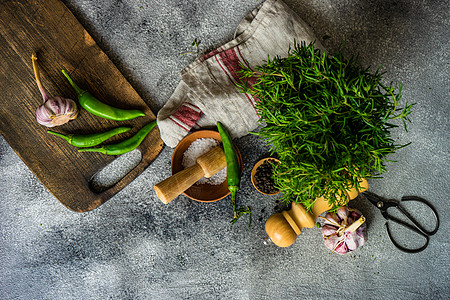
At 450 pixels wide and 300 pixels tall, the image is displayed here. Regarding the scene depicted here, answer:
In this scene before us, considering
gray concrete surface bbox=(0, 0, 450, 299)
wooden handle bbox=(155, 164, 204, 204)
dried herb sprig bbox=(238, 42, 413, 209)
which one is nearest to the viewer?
dried herb sprig bbox=(238, 42, 413, 209)

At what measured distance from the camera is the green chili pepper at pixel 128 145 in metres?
1.19

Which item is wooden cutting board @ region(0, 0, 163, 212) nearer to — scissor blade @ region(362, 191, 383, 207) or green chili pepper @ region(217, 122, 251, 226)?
green chili pepper @ region(217, 122, 251, 226)

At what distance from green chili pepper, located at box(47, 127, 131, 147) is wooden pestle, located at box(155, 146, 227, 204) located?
0.31 m

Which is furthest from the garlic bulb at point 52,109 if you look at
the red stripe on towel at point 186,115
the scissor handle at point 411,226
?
the scissor handle at point 411,226

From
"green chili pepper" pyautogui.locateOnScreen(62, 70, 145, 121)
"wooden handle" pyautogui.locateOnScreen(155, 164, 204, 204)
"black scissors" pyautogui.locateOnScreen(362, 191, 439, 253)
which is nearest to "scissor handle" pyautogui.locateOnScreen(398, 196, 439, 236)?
"black scissors" pyautogui.locateOnScreen(362, 191, 439, 253)

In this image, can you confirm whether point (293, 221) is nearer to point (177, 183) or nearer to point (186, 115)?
point (177, 183)

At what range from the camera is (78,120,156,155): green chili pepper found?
3.91 feet

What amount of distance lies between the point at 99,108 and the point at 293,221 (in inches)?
36.9

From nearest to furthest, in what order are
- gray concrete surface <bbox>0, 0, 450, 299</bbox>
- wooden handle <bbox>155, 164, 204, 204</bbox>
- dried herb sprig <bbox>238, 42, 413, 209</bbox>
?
1. dried herb sprig <bbox>238, 42, 413, 209</bbox>
2. wooden handle <bbox>155, 164, 204, 204</bbox>
3. gray concrete surface <bbox>0, 0, 450, 299</bbox>

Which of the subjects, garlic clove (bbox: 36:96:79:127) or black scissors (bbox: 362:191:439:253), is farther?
black scissors (bbox: 362:191:439:253)

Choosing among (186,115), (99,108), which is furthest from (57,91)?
(186,115)

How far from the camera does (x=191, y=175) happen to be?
113cm

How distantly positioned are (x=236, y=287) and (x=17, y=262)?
1.06 metres

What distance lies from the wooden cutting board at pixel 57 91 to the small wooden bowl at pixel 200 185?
0.35 ft
